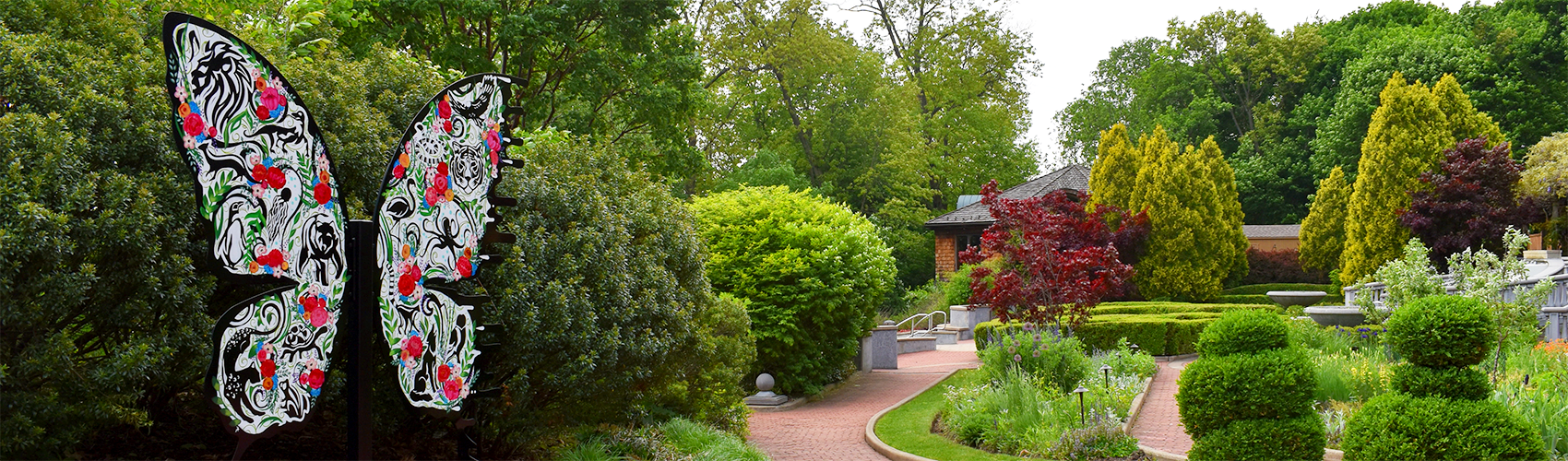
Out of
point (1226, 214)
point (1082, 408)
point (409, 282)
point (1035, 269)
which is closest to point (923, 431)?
point (1082, 408)

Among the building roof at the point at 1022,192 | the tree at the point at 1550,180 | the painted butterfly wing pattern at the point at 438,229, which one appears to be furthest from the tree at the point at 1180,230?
the painted butterfly wing pattern at the point at 438,229

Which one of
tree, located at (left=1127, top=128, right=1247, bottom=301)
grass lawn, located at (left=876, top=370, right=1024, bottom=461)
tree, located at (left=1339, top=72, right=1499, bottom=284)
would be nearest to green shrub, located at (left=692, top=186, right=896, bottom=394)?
grass lawn, located at (left=876, top=370, right=1024, bottom=461)

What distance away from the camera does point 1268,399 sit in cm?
670

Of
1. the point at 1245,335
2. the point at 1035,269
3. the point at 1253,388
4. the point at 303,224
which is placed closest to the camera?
the point at 303,224

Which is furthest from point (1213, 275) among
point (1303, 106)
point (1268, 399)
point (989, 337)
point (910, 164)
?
point (1268, 399)

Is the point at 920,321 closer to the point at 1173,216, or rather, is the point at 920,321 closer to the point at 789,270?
the point at 1173,216

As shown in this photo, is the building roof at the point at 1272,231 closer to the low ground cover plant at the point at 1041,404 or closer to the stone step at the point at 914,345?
the stone step at the point at 914,345

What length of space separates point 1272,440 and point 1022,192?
26219mm

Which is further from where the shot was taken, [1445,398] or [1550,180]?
[1550,180]

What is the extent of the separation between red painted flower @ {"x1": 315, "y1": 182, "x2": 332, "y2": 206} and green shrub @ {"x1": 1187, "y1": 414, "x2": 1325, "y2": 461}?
19.1ft

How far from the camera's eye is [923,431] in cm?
1088

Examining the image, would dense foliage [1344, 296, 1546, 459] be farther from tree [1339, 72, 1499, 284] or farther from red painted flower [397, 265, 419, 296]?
tree [1339, 72, 1499, 284]

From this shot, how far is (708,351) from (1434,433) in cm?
510

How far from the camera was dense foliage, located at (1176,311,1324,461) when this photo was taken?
6699 millimetres
